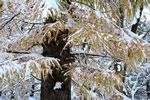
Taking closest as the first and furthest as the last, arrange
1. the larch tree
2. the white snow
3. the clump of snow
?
the white snow < the larch tree < the clump of snow

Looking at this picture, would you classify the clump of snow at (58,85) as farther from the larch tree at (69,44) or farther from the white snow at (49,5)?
the white snow at (49,5)

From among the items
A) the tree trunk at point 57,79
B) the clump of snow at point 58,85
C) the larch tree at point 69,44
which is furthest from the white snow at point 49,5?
the clump of snow at point 58,85

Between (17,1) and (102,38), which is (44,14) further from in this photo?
(17,1)

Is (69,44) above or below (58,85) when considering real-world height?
above

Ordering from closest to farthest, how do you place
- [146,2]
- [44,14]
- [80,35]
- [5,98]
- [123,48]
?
[44,14] → [80,35] → [123,48] → [146,2] → [5,98]

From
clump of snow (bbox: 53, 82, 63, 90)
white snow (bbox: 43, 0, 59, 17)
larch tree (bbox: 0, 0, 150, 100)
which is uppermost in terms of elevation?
white snow (bbox: 43, 0, 59, 17)

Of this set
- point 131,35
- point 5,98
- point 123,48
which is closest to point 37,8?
point 123,48

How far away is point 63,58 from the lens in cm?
291

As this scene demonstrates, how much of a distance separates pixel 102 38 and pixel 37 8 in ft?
2.52

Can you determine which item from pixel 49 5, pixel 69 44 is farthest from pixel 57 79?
pixel 49 5

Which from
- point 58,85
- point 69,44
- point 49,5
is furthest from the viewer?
point 58,85

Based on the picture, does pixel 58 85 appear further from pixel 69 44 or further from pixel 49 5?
pixel 49 5

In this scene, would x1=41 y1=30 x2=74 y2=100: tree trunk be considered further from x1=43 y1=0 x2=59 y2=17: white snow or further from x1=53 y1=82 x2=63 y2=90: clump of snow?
x1=43 y1=0 x2=59 y2=17: white snow

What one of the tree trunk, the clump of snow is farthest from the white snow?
the clump of snow
